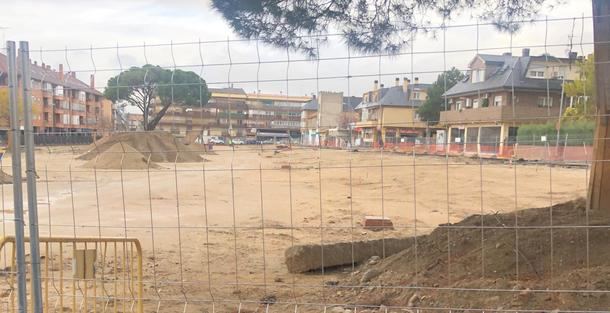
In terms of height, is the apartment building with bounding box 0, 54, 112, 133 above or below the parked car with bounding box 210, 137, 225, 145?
above

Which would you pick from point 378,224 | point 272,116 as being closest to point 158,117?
point 272,116

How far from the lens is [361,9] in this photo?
668 centimetres

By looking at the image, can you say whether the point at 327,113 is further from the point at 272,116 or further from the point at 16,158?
the point at 16,158

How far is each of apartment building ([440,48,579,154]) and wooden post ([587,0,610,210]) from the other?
26 cm

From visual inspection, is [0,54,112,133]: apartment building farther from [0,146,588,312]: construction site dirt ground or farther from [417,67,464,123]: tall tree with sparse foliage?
[417,67,464,123]: tall tree with sparse foliage

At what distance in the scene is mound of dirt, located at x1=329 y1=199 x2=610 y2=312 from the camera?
13.3ft

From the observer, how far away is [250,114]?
480 cm

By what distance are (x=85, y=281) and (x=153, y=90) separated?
1.79 m

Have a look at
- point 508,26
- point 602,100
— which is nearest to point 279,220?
point 508,26

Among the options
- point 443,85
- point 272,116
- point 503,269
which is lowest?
point 503,269

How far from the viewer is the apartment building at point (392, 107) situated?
5031 mm

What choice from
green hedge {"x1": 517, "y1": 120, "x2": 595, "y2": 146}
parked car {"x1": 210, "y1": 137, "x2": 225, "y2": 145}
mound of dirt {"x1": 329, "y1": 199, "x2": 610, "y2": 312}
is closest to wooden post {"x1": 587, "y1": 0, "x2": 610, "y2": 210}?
mound of dirt {"x1": 329, "y1": 199, "x2": 610, "y2": 312}

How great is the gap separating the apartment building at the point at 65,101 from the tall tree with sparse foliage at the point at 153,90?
0.67 feet

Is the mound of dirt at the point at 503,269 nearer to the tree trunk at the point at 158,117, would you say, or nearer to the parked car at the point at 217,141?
the parked car at the point at 217,141
